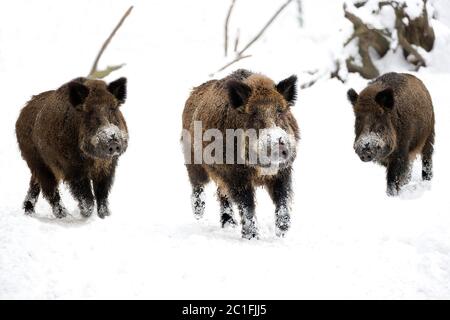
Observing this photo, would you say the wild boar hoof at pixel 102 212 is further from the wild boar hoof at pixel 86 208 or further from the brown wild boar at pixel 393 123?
the brown wild boar at pixel 393 123

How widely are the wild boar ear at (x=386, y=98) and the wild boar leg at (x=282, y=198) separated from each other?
2187 millimetres

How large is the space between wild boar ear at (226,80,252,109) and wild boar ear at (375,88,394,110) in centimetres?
247

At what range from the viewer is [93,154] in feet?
25.1

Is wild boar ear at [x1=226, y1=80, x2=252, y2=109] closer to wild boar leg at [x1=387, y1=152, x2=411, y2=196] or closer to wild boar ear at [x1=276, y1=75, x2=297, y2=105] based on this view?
wild boar ear at [x1=276, y1=75, x2=297, y2=105]

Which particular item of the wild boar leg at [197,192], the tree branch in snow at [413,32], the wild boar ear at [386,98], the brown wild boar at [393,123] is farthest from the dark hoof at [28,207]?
the tree branch in snow at [413,32]

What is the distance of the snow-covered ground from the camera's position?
227 inches

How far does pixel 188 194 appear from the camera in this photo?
10.6 m

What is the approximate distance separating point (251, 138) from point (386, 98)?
8.69 ft

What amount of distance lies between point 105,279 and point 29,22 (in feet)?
46.9

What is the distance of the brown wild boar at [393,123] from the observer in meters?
8.87

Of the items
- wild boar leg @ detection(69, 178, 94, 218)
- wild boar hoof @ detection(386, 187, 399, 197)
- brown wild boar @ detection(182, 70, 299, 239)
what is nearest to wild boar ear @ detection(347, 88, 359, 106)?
wild boar hoof @ detection(386, 187, 399, 197)
